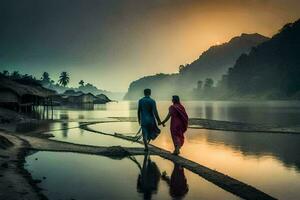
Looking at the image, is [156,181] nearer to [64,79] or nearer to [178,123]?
[178,123]

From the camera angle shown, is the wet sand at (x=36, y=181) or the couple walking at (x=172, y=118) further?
the couple walking at (x=172, y=118)

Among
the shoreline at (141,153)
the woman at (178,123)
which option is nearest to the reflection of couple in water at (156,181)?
the shoreline at (141,153)

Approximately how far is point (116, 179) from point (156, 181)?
1219 mm

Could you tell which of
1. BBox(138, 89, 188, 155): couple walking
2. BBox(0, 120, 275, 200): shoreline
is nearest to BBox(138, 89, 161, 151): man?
BBox(138, 89, 188, 155): couple walking

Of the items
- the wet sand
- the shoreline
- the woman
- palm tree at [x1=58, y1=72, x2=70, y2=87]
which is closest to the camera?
the wet sand

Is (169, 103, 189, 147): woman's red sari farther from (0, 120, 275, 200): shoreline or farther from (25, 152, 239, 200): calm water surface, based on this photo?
(25, 152, 239, 200): calm water surface

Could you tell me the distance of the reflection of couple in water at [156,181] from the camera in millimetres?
9095

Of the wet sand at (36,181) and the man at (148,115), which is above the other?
the man at (148,115)

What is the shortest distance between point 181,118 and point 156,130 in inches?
47.1

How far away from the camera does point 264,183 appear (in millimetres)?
11836

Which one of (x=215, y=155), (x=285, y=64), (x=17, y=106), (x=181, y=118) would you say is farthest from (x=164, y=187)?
(x=285, y=64)

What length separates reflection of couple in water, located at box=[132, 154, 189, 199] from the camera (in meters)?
9.09

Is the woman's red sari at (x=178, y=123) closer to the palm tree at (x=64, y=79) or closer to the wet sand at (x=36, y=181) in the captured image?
the wet sand at (x=36, y=181)

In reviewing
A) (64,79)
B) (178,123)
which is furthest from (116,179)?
(64,79)
